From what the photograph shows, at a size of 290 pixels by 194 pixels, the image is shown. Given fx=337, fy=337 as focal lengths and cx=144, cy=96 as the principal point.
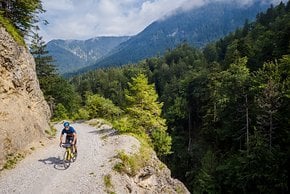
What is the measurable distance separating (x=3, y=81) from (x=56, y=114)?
40253mm

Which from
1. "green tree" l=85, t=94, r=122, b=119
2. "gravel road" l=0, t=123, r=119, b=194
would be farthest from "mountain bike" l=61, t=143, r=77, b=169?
"green tree" l=85, t=94, r=122, b=119

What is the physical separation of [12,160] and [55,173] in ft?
11.0

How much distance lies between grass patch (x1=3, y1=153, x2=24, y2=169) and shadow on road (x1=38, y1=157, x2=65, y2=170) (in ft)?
4.10

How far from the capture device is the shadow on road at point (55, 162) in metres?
19.1

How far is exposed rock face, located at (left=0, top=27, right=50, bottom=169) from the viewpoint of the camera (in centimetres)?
2009

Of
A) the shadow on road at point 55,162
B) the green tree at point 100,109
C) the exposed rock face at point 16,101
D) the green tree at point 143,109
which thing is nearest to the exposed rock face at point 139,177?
the shadow on road at point 55,162

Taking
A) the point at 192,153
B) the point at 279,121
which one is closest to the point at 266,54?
the point at 192,153

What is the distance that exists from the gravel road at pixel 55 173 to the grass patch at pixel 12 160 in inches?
12.3

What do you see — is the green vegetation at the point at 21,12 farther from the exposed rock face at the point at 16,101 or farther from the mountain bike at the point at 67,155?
the mountain bike at the point at 67,155

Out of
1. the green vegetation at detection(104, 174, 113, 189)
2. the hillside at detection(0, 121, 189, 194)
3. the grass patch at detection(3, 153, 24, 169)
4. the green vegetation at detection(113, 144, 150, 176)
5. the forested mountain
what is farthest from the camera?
the forested mountain

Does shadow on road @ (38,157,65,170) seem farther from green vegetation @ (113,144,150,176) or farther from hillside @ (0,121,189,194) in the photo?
green vegetation @ (113,144,150,176)

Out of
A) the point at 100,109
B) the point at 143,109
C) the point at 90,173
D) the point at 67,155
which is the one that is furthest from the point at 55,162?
the point at 100,109

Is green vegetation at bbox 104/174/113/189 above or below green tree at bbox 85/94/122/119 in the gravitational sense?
above

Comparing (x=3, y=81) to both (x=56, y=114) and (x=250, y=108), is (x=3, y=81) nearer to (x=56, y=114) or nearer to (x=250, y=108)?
(x=250, y=108)
